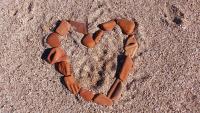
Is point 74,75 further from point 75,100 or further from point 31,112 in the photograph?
point 31,112

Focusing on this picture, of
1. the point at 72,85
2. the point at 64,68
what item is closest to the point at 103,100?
the point at 72,85

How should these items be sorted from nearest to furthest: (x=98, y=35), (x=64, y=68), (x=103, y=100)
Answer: (x=103, y=100) < (x=64, y=68) < (x=98, y=35)

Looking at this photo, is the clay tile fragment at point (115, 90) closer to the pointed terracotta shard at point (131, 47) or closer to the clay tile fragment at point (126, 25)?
the pointed terracotta shard at point (131, 47)

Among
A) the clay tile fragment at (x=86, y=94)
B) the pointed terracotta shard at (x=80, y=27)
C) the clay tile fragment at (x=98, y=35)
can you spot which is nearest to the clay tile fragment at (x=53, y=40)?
the pointed terracotta shard at (x=80, y=27)

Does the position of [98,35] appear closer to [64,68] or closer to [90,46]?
[90,46]

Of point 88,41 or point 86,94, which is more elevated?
point 88,41

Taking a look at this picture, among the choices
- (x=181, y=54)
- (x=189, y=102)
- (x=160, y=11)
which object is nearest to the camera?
(x=189, y=102)

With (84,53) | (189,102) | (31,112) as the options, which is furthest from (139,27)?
(31,112)
